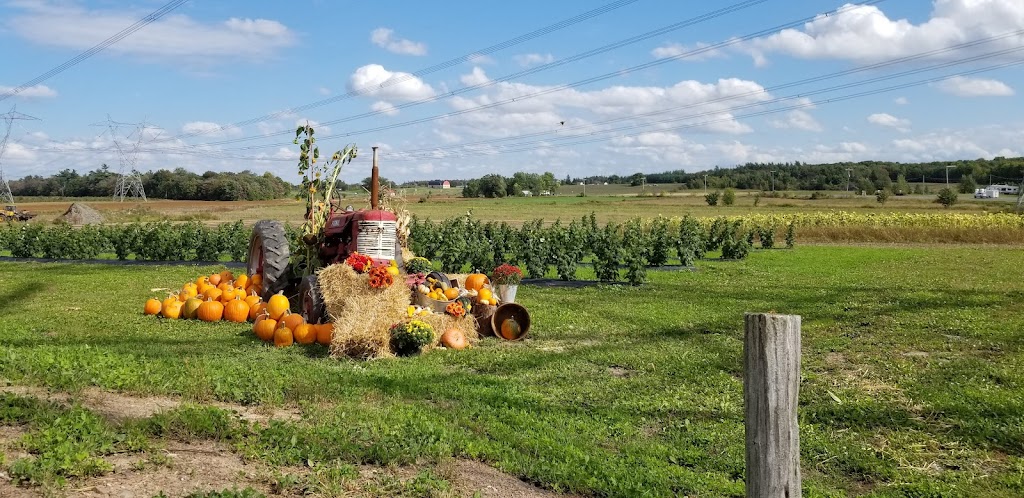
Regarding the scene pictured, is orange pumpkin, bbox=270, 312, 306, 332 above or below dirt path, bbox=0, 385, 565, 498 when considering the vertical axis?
above

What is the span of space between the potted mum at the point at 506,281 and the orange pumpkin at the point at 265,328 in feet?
10.7

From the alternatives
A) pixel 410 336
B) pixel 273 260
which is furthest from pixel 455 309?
pixel 273 260

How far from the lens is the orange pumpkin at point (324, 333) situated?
9.50 meters

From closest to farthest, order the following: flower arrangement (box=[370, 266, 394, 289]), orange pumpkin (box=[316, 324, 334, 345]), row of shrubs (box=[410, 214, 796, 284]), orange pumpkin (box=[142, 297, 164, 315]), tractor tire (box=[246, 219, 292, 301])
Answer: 1. flower arrangement (box=[370, 266, 394, 289])
2. orange pumpkin (box=[316, 324, 334, 345])
3. orange pumpkin (box=[142, 297, 164, 315])
4. tractor tire (box=[246, 219, 292, 301])
5. row of shrubs (box=[410, 214, 796, 284])

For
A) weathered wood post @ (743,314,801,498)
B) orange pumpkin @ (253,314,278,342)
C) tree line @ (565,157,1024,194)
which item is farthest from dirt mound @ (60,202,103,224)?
tree line @ (565,157,1024,194)

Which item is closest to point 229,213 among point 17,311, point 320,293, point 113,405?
point 17,311

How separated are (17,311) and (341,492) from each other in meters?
10.9

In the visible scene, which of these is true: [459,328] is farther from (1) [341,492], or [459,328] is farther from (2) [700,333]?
(1) [341,492]

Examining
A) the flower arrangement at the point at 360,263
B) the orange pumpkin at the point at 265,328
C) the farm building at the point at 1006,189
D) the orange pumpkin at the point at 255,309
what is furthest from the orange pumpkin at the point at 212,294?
the farm building at the point at 1006,189

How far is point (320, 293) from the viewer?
10.2 meters

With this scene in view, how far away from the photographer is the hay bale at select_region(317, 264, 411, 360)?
8.83 m

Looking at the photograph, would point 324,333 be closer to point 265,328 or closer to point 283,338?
point 283,338

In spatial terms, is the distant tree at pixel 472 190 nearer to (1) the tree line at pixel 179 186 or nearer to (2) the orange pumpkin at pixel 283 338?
(1) the tree line at pixel 179 186

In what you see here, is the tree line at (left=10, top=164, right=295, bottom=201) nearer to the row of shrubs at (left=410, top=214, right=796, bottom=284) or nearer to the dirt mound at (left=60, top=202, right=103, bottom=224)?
the dirt mound at (left=60, top=202, right=103, bottom=224)
